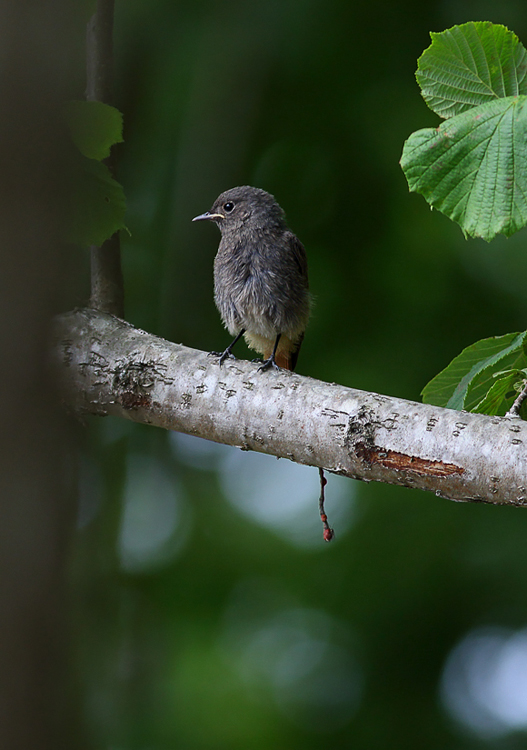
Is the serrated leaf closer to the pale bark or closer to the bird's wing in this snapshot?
the pale bark

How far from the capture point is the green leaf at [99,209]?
9.53ft

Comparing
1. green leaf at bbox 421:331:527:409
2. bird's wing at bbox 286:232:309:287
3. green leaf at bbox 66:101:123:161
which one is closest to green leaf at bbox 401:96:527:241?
green leaf at bbox 421:331:527:409

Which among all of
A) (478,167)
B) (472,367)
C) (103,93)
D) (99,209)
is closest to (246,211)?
(103,93)

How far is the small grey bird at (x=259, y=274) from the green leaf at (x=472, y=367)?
182 centimetres

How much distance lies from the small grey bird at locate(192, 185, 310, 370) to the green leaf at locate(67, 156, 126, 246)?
6.26ft

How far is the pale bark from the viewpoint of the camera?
2391mm

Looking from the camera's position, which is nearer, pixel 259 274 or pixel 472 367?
pixel 472 367

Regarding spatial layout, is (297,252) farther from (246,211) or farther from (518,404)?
(518,404)

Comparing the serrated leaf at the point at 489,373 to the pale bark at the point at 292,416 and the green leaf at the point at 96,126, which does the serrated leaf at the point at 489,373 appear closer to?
the pale bark at the point at 292,416

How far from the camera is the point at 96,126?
108 inches

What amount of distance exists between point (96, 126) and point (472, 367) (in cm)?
175

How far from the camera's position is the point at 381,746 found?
7.05m

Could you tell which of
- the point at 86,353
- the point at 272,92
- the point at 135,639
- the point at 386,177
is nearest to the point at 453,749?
the point at 135,639

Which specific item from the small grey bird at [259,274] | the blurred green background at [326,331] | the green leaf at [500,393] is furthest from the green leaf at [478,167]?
the blurred green background at [326,331]
